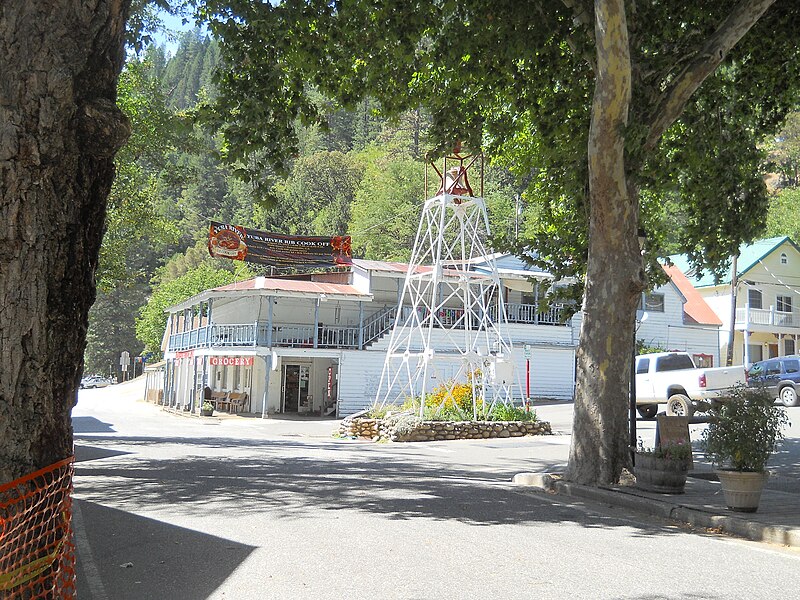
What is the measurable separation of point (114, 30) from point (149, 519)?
5682 mm

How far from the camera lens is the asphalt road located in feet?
19.1

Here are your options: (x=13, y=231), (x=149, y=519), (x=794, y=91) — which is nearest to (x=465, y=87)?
(x=794, y=91)

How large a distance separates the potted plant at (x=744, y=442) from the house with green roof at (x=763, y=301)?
119 ft

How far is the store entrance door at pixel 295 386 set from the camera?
37.1 m

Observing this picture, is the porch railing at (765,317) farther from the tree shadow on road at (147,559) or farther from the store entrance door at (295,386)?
the tree shadow on road at (147,559)

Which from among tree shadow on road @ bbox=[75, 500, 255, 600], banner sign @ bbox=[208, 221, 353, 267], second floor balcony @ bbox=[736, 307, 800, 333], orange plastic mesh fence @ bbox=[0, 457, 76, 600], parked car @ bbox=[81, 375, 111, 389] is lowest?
parked car @ bbox=[81, 375, 111, 389]

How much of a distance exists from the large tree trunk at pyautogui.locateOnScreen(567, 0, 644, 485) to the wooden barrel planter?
2.21 ft

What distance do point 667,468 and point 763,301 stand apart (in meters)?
38.9

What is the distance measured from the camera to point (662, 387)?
2541 centimetres

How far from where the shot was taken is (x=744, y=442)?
8.62 m

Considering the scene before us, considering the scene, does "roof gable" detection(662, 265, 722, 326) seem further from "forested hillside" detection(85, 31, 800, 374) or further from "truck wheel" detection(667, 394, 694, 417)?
"truck wheel" detection(667, 394, 694, 417)

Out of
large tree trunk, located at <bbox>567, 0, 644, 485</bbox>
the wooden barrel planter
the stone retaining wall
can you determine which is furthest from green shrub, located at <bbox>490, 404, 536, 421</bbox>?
the wooden barrel planter

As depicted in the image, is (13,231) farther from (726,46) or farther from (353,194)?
(353,194)

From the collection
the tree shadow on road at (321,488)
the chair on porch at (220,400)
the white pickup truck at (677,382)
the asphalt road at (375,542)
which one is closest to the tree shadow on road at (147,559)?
the asphalt road at (375,542)
